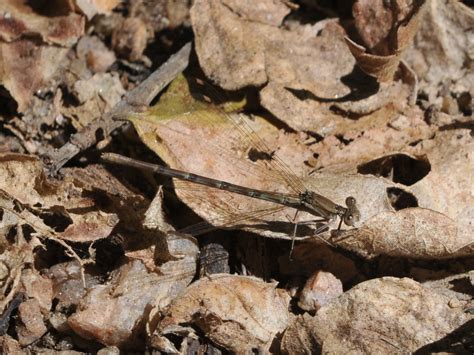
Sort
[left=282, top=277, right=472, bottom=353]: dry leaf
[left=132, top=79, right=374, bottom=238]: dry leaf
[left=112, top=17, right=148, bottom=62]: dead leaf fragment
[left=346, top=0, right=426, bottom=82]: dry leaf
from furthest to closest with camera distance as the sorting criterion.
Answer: [left=112, top=17, right=148, bottom=62]: dead leaf fragment < [left=346, top=0, right=426, bottom=82]: dry leaf < [left=132, top=79, right=374, bottom=238]: dry leaf < [left=282, top=277, right=472, bottom=353]: dry leaf

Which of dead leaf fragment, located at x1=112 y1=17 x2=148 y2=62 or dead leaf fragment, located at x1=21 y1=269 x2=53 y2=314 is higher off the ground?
dead leaf fragment, located at x1=112 y1=17 x2=148 y2=62

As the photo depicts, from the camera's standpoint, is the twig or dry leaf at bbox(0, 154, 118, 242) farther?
the twig

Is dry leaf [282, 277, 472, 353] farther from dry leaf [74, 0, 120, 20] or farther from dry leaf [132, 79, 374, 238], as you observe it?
dry leaf [74, 0, 120, 20]

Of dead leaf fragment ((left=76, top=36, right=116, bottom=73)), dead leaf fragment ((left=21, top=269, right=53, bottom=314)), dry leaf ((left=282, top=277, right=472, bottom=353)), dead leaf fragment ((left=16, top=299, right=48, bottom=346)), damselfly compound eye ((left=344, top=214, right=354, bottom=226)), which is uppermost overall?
dead leaf fragment ((left=76, top=36, right=116, bottom=73))

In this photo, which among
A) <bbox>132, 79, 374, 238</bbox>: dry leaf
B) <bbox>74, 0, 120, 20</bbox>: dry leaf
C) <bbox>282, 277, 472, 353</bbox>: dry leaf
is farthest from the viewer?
<bbox>74, 0, 120, 20</bbox>: dry leaf

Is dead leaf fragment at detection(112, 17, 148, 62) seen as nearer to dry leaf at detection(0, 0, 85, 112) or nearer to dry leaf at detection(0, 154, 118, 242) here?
dry leaf at detection(0, 0, 85, 112)

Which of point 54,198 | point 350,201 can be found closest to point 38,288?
point 54,198

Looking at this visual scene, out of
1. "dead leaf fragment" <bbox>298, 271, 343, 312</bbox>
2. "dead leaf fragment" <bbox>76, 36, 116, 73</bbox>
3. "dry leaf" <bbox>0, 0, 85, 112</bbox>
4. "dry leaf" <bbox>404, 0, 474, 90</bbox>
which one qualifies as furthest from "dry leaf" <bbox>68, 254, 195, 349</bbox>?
"dry leaf" <bbox>404, 0, 474, 90</bbox>

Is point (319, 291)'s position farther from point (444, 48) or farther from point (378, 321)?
point (444, 48)
